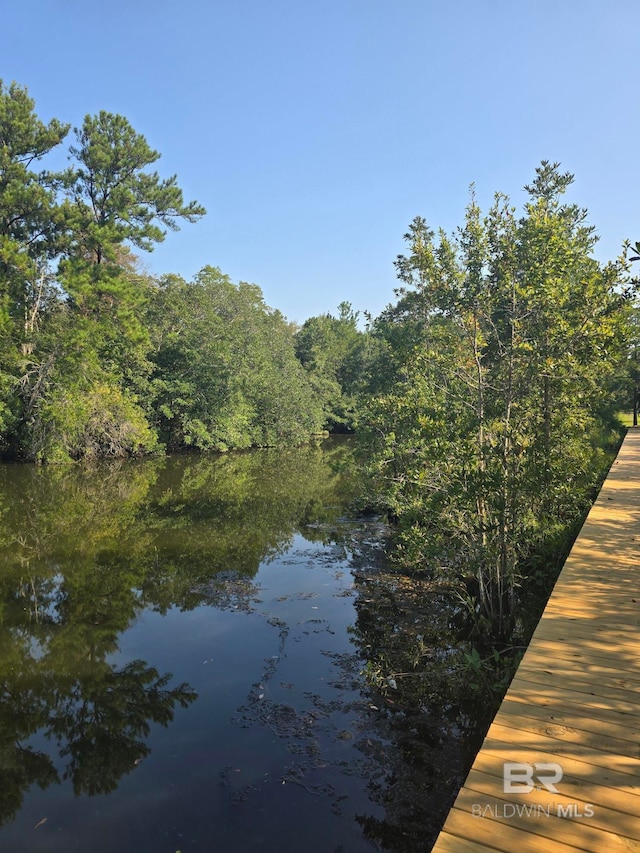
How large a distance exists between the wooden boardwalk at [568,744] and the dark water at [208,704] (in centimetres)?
166

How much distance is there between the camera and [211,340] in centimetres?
3014

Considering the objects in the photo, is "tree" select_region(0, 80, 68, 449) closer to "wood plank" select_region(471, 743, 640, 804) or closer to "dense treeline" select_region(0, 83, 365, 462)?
"dense treeline" select_region(0, 83, 365, 462)

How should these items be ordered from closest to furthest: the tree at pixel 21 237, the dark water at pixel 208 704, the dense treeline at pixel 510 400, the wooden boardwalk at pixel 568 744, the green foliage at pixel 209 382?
the wooden boardwalk at pixel 568 744
the dark water at pixel 208 704
the dense treeline at pixel 510 400
the tree at pixel 21 237
the green foliage at pixel 209 382

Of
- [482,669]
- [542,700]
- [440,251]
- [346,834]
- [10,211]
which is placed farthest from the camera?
[10,211]

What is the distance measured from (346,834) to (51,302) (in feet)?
85.0

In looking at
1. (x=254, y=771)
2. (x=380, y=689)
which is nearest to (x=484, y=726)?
(x=380, y=689)

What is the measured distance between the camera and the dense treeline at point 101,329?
2275 centimetres

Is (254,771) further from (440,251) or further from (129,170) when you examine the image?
(129,170)

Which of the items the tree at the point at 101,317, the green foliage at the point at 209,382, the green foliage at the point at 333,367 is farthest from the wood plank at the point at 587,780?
the green foliage at the point at 333,367

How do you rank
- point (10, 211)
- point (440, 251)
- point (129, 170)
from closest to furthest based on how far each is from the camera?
point (440, 251) → point (10, 211) → point (129, 170)

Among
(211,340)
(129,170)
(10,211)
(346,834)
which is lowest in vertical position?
(346,834)

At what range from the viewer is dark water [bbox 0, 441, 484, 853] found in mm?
4316

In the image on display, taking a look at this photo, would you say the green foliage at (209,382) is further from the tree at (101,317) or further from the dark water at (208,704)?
the dark water at (208,704)

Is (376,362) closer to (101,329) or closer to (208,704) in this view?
(101,329)
